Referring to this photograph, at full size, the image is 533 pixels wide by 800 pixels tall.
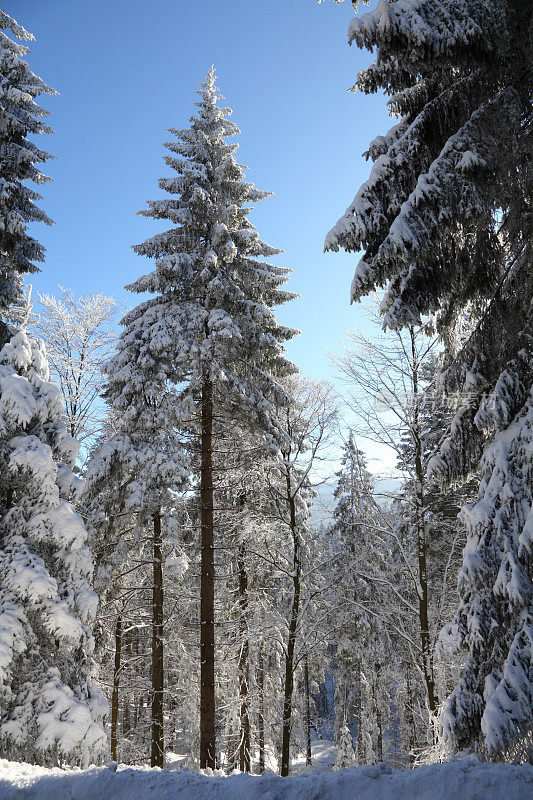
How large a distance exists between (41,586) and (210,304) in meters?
6.85

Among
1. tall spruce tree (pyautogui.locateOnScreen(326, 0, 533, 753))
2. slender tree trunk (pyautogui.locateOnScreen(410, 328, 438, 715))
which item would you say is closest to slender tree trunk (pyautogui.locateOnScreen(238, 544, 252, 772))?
slender tree trunk (pyautogui.locateOnScreen(410, 328, 438, 715))

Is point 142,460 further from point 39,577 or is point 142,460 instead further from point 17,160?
point 17,160

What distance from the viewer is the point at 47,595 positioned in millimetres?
7793

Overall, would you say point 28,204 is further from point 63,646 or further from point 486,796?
point 486,796

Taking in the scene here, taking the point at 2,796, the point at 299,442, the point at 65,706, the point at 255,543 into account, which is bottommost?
the point at 65,706

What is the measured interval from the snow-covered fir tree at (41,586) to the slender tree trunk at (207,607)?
78.5 inches

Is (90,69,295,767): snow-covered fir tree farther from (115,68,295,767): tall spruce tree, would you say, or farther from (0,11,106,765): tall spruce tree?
(0,11,106,765): tall spruce tree

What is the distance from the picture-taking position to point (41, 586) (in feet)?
25.4

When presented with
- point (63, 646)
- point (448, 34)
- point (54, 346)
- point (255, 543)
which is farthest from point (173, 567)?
point (448, 34)

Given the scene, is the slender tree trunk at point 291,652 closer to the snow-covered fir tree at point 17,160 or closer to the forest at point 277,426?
the forest at point 277,426

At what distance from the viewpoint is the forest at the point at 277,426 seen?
4309 millimetres

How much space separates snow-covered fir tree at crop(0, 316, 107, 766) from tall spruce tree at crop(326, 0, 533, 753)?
6.23m

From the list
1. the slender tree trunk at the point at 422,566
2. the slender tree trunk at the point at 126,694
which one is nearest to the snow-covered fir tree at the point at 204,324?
the slender tree trunk at the point at 422,566

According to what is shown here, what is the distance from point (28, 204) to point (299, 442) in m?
8.91
